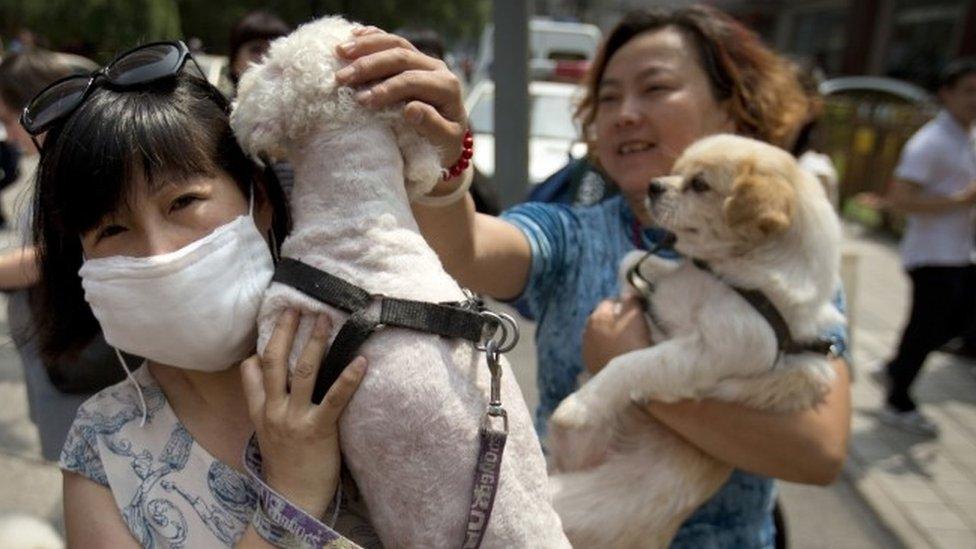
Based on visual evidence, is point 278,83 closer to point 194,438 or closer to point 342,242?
point 342,242

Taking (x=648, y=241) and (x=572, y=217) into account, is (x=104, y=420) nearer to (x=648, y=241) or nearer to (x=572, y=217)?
(x=572, y=217)

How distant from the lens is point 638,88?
1.82 metres

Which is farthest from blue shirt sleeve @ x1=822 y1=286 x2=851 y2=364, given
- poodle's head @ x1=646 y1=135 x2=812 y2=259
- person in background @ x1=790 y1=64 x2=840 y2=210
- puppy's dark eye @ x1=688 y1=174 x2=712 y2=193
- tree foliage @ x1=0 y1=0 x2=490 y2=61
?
tree foliage @ x1=0 y1=0 x2=490 y2=61

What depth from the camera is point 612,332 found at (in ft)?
5.55

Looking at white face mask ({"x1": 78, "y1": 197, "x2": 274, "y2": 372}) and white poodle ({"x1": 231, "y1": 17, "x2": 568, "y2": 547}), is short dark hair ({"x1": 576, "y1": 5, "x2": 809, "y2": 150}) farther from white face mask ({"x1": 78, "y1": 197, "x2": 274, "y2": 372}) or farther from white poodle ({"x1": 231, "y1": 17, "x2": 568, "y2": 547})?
white face mask ({"x1": 78, "y1": 197, "x2": 274, "y2": 372})

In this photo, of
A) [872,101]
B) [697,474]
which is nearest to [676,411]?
[697,474]

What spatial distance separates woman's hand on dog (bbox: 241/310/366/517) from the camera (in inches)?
38.5

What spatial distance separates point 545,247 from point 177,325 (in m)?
0.94

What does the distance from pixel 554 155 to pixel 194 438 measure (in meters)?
6.37

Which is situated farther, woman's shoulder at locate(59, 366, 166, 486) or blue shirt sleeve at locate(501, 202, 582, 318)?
blue shirt sleeve at locate(501, 202, 582, 318)

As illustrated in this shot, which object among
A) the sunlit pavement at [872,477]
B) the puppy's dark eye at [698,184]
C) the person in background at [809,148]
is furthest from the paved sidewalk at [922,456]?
the puppy's dark eye at [698,184]

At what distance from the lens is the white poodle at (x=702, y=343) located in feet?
5.30

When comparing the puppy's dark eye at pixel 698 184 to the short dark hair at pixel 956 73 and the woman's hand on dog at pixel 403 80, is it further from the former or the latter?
the short dark hair at pixel 956 73

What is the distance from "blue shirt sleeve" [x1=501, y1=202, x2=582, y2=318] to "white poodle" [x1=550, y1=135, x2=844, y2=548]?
0.15 metres
